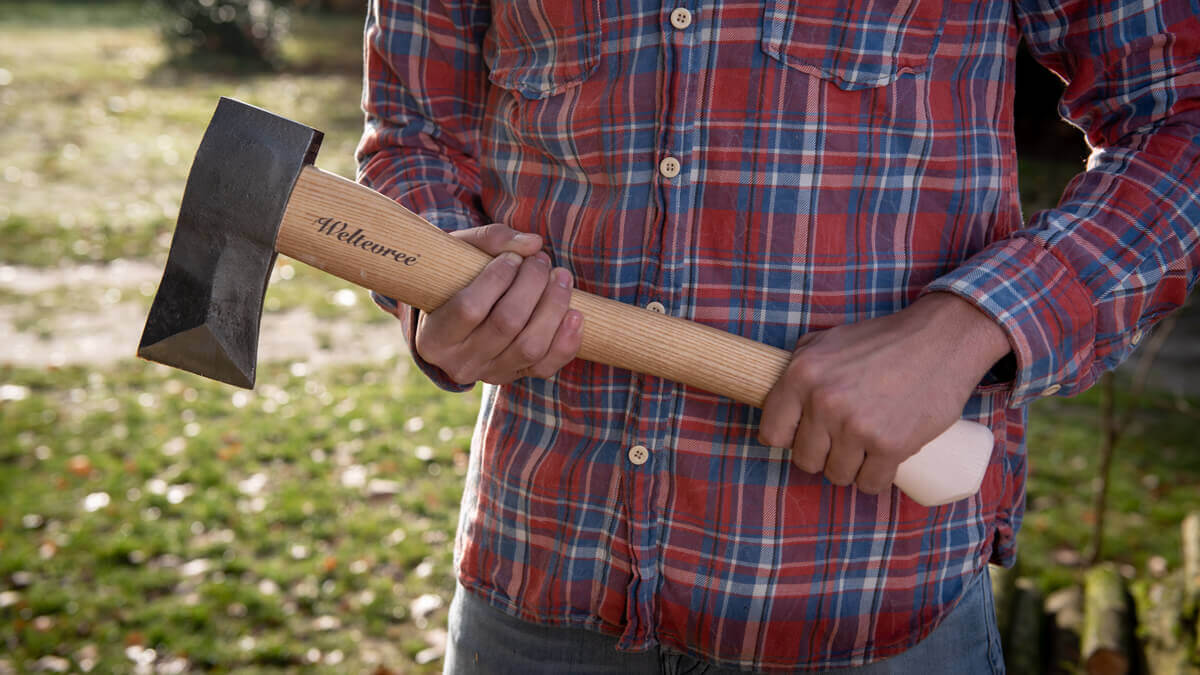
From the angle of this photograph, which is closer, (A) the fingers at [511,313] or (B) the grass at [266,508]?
(A) the fingers at [511,313]

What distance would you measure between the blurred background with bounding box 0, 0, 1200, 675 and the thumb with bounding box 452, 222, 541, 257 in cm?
276

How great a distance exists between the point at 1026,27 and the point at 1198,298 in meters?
8.11

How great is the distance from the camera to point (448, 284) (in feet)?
4.83

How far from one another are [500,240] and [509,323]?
17cm

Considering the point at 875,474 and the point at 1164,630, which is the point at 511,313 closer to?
the point at 875,474

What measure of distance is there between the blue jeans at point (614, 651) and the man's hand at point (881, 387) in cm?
32

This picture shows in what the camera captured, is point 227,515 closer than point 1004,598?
No

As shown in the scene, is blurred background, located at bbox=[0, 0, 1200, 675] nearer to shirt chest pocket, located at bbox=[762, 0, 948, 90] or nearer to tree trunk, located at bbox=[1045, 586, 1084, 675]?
tree trunk, located at bbox=[1045, 586, 1084, 675]

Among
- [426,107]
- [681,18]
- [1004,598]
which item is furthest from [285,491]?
[681,18]

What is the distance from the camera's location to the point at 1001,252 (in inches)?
54.4

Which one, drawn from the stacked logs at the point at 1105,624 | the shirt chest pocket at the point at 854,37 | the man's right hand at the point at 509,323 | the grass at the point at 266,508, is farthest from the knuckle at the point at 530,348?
the grass at the point at 266,508

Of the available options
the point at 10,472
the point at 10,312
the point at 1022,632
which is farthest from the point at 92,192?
the point at 1022,632

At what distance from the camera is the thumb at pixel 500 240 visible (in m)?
1.45

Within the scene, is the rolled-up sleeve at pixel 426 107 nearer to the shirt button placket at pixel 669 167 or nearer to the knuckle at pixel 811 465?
the shirt button placket at pixel 669 167
